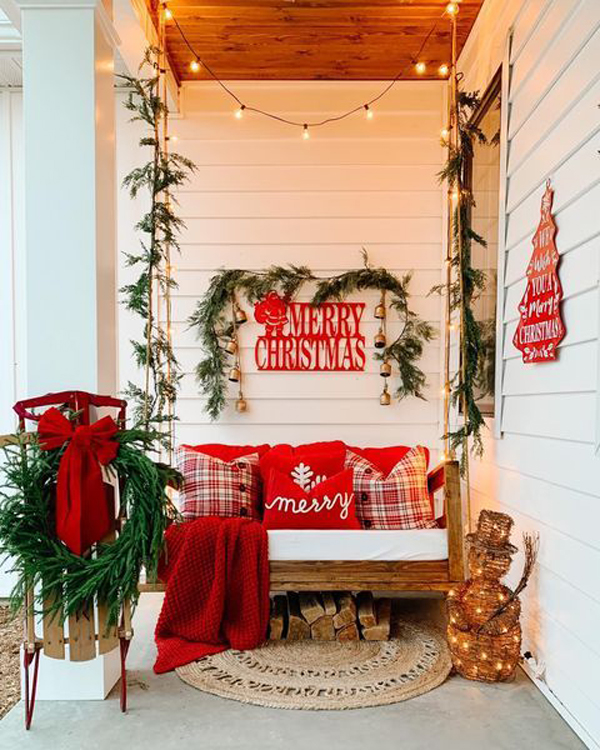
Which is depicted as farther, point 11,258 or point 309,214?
point 309,214

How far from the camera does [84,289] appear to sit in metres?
2.39

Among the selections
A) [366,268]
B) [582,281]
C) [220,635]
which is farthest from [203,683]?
[366,268]

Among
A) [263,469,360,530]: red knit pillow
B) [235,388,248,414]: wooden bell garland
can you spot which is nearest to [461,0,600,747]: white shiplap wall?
[263,469,360,530]: red knit pillow

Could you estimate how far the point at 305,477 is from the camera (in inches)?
126

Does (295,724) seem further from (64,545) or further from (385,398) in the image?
(385,398)

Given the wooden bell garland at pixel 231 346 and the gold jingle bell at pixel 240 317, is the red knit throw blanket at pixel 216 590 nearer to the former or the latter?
the wooden bell garland at pixel 231 346

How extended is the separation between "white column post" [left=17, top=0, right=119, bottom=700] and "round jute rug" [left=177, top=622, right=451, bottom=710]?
1.63 feet

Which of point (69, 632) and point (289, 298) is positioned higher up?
point (289, 298)

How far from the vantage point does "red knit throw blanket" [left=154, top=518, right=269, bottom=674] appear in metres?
2.82

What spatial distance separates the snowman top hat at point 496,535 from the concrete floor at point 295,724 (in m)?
0.53

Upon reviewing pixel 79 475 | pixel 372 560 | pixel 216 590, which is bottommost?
pixel 216 590

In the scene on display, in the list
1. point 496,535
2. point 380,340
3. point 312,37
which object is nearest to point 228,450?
point 380,340

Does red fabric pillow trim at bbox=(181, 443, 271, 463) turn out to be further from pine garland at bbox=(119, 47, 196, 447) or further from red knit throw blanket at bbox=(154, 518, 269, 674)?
red knit throw blanket at bbox=(154, 518, 269, 674)

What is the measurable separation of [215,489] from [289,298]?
4.74 feet
